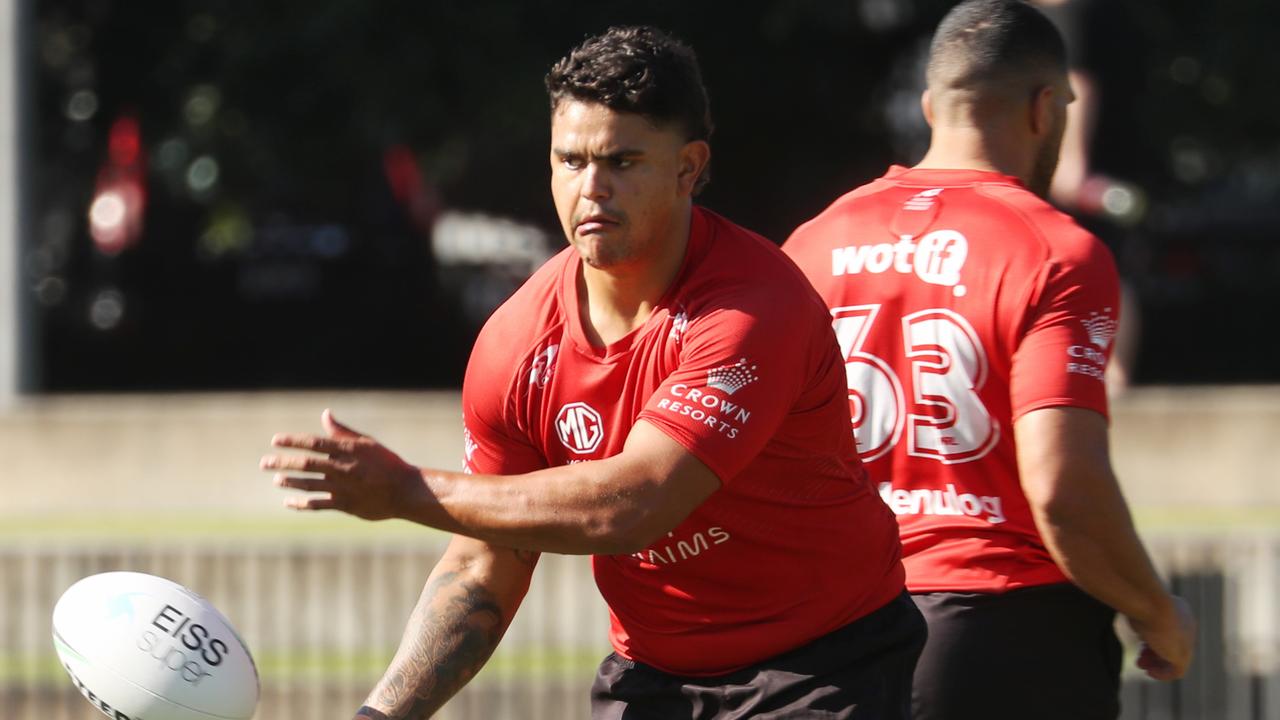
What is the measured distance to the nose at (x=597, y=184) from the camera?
3172 millimetres

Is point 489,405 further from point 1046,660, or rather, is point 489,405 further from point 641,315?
point 1046,660

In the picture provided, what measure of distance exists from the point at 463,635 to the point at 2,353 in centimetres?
753

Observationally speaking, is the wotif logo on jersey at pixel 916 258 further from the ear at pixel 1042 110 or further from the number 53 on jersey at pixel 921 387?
the ear at pixel 1042 110

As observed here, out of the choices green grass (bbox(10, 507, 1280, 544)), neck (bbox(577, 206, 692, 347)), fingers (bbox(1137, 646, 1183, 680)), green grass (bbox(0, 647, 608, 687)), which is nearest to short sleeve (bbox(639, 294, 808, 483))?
neck (bbox(577, 206, 692, 347))

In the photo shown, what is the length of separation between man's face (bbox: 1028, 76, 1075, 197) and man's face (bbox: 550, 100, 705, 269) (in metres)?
0.96

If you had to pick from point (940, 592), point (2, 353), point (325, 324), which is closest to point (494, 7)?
point (2, 353)

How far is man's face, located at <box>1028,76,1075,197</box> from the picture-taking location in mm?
3832

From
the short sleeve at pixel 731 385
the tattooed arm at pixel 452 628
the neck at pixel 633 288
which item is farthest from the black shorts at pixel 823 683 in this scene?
the neck at pixel 633 288

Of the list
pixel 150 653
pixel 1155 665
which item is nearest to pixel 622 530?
pixel 150 653

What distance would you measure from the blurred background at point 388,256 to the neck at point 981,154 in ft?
5.57

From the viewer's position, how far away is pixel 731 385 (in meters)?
3.12

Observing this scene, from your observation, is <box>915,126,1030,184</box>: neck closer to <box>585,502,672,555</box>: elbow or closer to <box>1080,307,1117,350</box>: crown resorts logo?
<box>1080,307,1117,350</box>: crown resorts logo

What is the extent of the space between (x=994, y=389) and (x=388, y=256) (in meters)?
19.2

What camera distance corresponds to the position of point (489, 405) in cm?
341
